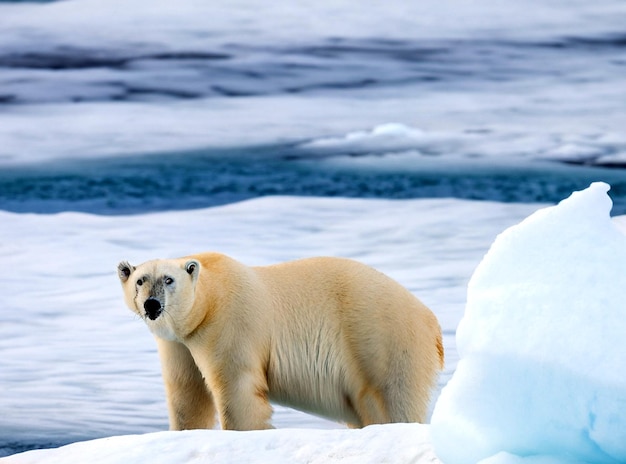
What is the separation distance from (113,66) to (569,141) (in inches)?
316

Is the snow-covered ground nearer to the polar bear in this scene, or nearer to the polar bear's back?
the polar bear

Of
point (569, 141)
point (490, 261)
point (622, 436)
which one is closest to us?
point (622, 436)

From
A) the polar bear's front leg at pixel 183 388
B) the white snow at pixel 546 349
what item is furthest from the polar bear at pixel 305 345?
the white snow at pixel 546 349

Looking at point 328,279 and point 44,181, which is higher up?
point 328,279

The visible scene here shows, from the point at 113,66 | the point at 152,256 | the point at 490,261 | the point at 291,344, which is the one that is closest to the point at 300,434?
the point at 490,261

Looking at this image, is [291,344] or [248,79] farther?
[248,79]

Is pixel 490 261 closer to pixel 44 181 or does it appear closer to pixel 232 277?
pixel 232 277

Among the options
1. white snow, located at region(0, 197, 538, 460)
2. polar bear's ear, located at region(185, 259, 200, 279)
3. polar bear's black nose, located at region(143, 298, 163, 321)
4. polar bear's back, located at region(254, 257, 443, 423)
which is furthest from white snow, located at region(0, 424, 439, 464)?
white snow, located at region(0, 197, 538, 460)

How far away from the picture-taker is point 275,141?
16625 millimetres

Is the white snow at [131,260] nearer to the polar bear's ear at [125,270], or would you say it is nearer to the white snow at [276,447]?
the polar bear's ear at [125,270]

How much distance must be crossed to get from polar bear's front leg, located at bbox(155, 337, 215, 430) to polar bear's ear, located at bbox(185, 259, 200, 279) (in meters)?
0.33

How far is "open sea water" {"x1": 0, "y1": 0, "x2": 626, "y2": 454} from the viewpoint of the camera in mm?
14852

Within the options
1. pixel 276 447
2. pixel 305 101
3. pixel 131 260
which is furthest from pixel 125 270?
pixel 305 101

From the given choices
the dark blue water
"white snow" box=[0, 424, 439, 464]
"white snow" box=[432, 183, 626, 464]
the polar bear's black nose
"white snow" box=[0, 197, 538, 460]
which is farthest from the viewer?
the dark blue water
